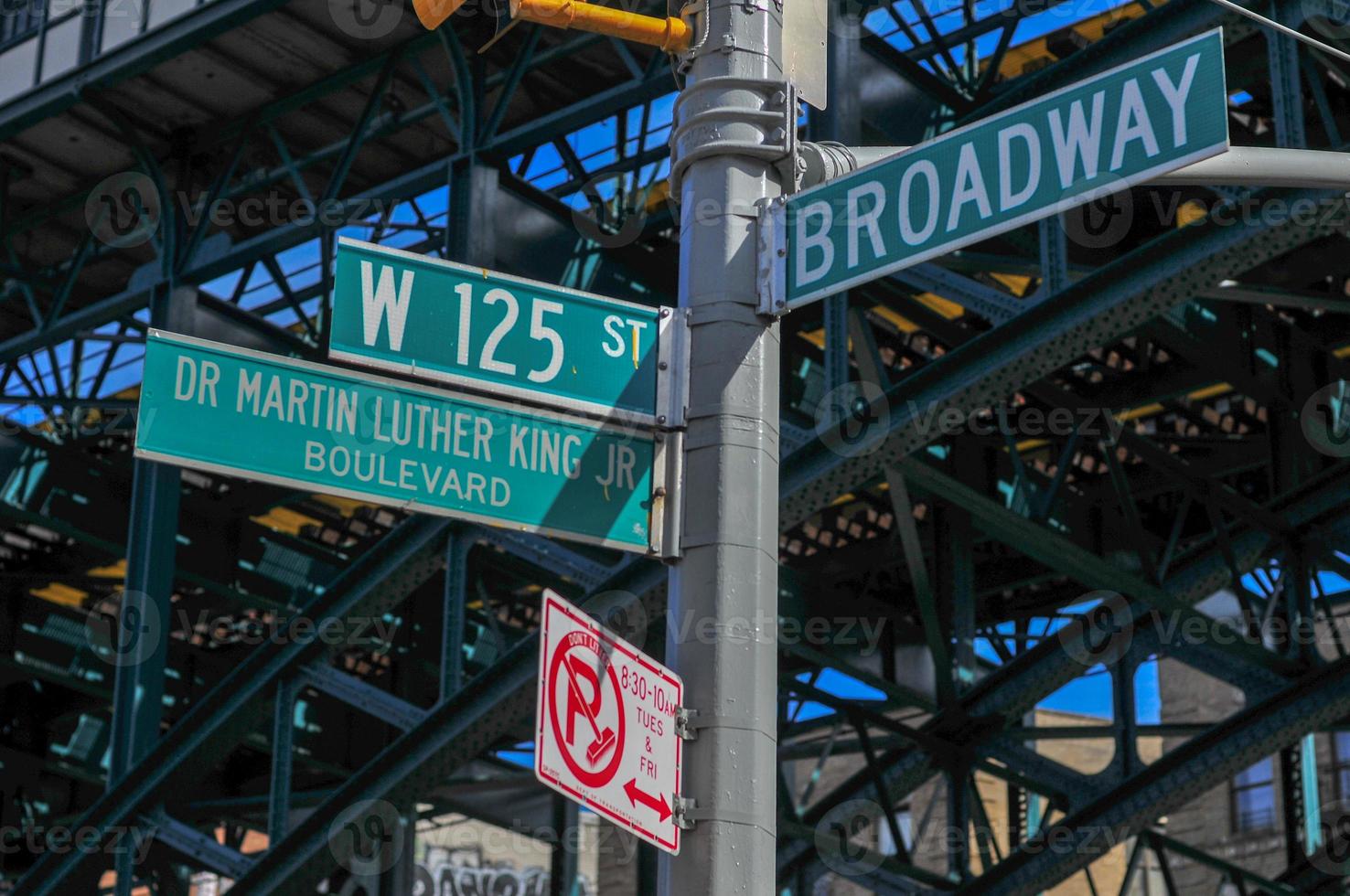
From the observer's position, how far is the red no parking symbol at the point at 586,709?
4930 millimetres

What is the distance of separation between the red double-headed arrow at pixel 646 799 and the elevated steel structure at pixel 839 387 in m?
8.23

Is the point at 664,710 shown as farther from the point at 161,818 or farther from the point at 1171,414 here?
the point at 1171,414

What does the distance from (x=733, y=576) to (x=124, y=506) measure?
62.0ft

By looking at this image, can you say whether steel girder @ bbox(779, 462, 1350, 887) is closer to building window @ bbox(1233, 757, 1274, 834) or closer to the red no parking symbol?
the red no parking symbol

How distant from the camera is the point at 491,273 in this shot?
18.7 feet

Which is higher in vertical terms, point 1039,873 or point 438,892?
point 438,892

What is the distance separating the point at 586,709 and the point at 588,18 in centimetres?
188

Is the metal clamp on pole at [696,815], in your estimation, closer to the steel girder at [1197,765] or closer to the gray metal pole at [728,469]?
the gray metal pole at [728,469]

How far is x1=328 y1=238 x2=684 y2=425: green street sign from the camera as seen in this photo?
5.51 m

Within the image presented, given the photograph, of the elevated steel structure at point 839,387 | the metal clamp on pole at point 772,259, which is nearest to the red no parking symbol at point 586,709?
the metal clamp on pole at point 772,259

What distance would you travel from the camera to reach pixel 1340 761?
32906 millimetres

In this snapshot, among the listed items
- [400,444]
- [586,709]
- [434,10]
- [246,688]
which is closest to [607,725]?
[586,709]

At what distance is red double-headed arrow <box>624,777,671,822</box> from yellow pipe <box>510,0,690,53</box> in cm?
197

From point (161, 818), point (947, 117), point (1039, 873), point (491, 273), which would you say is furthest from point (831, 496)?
point (491, 273)
